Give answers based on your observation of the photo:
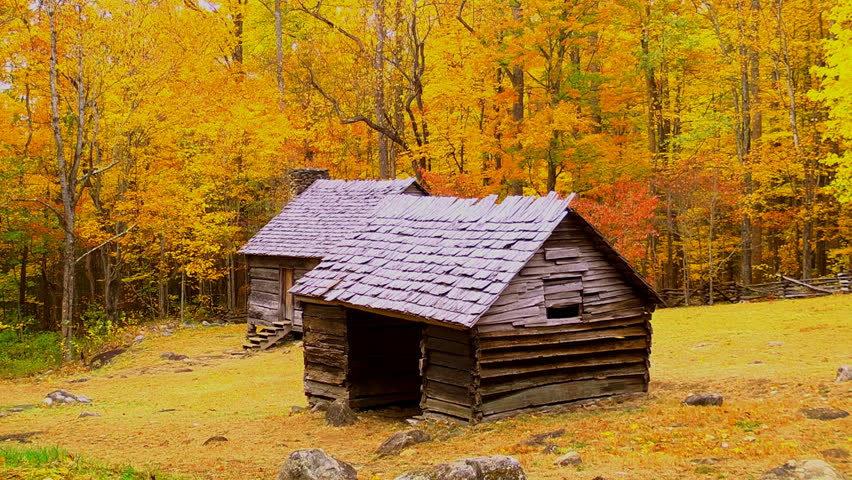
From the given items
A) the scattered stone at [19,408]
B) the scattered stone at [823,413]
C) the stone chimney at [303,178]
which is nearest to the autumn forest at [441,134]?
the stone chimney at [303,178]

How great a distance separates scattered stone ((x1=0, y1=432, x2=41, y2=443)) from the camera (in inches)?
560

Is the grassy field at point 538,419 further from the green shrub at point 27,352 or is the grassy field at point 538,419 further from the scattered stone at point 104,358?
the green shrub at point 27,352

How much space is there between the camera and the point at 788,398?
44.0 ft

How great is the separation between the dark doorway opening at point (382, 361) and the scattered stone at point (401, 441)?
11.3 ft

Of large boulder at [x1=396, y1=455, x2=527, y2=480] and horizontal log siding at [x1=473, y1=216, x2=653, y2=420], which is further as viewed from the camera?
horizontal log siding at [x1=473, y1=216, x2=653, y2=420]

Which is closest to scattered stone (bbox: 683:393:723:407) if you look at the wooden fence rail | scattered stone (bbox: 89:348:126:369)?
the wooden fence rail

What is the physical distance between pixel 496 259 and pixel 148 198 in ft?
67.6

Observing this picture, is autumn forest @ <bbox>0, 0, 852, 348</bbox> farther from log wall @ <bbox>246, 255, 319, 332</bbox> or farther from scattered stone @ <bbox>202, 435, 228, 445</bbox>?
scattered stone @ <bbox>202, 435, 228, 445</bbox>

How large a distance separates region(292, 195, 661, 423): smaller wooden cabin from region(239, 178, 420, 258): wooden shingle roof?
8.78 m

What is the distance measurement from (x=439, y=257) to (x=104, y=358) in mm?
17070

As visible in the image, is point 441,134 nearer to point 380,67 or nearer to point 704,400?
point 380,67

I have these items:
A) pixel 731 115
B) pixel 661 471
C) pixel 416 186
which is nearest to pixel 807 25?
pixel 731 115

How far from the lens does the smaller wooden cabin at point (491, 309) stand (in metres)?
13.5

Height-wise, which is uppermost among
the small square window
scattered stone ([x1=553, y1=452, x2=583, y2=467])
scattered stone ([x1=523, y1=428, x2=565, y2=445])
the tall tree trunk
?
the tall tree trunk
